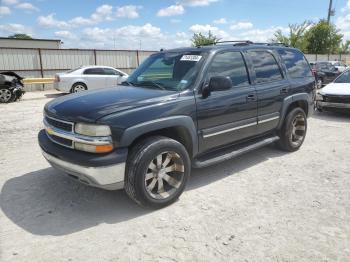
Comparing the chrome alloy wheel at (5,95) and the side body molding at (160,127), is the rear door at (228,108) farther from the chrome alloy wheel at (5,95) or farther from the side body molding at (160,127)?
the chrome alloy wheel at (5,95)

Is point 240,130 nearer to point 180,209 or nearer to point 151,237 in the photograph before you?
point 180,209

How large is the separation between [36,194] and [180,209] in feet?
6.26

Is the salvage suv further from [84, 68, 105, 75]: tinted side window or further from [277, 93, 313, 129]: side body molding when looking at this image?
[84, 68, 105, 75]: tinted side window

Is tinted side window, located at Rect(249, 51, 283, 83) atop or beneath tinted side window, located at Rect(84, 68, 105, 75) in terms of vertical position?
atop

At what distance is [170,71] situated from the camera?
4559mm

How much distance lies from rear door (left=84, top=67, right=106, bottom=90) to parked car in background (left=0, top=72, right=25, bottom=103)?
2.93 meters

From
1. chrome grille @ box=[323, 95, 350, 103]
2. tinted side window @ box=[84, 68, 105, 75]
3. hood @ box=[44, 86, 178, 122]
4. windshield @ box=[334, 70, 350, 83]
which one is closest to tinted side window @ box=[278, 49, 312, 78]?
hood @ box=[44, 86, 178, 122]

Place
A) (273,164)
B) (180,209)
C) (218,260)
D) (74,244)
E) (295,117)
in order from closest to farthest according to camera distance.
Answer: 1. (218,260)
2. (74,244)
3. (180,209)
4. (273,164)
5. (295,117)

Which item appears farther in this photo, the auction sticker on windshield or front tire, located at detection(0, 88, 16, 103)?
front tire, located at detection(0, 88, 16, 103)

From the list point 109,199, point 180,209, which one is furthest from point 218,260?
point 109,199

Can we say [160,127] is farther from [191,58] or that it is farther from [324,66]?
[324,66]

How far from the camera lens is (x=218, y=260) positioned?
9.66 feet

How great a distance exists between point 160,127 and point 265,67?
242cm

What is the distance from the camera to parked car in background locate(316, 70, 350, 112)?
9.24 m
